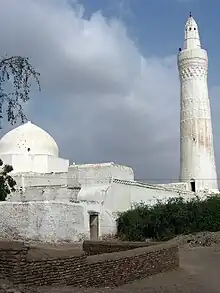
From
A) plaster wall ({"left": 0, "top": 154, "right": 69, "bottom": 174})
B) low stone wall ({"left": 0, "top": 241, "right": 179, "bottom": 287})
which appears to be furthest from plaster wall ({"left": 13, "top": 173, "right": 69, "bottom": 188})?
low stone wall ({"left": 0, "top": 241, "right": 179, "bottom": 287})

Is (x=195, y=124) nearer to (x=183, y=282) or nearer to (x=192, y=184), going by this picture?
(x=192, y=184)

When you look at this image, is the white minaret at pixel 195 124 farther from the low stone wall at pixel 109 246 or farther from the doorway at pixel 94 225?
the low stone wall at pixel 109 246

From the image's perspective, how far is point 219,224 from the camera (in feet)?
98.6

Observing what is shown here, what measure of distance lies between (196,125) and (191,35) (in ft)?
25.6

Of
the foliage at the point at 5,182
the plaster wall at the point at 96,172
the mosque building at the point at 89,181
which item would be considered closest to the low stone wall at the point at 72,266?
the mosque building at the point at 89,181

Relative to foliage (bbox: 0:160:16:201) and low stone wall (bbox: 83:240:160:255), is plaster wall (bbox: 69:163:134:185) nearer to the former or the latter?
foliage (bbox: 0:160:16:201)

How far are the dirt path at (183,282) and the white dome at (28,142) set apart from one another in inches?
852

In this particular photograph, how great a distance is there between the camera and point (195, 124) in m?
41.0

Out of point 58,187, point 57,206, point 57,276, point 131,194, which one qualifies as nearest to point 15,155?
point 58,187

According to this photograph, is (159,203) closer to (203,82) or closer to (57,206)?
(57,206)

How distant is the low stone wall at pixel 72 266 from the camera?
28.4 ft

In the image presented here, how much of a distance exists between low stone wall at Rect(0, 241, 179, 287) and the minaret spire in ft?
103

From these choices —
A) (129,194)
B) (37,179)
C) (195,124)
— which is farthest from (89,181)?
(195,124)

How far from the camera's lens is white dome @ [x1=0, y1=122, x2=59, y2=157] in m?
38.2
